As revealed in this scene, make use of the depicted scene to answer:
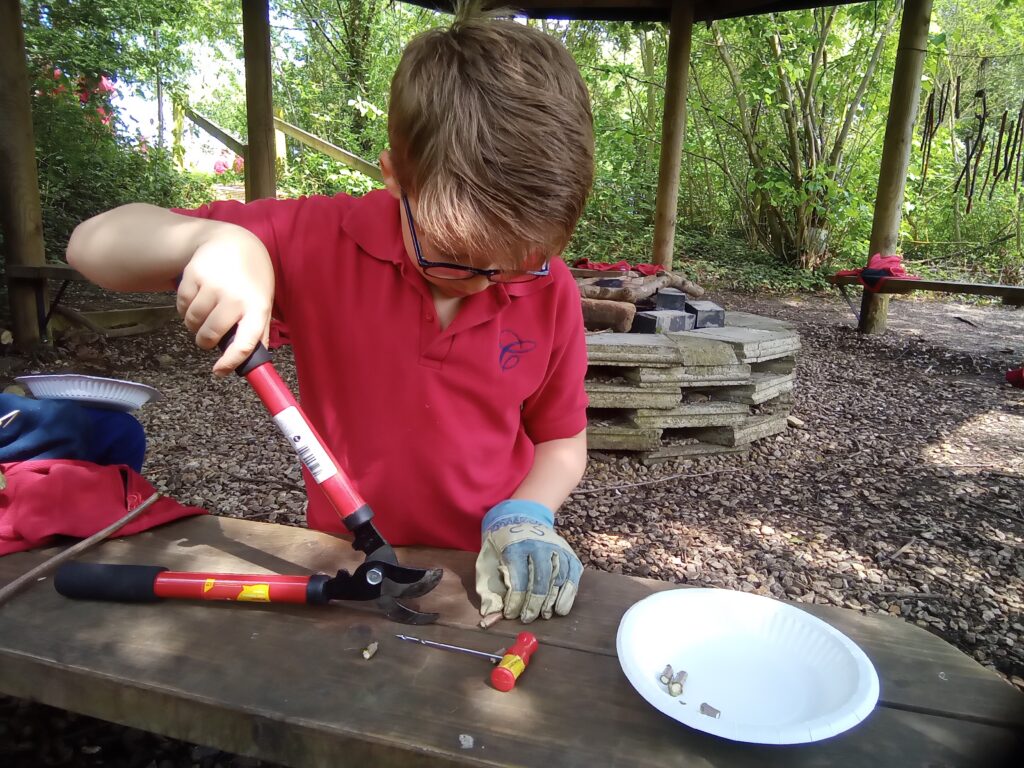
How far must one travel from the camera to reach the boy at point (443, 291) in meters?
0.93

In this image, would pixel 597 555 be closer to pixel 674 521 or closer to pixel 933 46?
pixel 674 521

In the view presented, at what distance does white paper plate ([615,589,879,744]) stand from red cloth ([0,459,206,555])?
86cm

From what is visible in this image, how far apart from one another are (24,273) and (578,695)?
14.8 ft

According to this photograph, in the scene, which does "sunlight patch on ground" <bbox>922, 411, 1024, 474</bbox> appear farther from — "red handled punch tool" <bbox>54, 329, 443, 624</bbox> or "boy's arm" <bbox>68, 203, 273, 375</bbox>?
"boy's arm" <bbox>68, 203, 273, 375</bbox>

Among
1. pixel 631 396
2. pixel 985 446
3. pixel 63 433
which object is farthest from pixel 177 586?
pixel 985 446

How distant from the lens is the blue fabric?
1230 millimetres

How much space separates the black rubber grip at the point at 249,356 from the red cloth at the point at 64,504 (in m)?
0.44

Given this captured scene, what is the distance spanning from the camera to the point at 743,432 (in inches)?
134

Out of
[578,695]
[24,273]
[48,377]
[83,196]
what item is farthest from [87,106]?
[578,695]

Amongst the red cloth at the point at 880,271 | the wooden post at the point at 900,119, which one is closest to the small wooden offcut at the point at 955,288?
the red cloth at the point at 880,271

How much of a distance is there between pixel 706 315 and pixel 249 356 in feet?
10.8

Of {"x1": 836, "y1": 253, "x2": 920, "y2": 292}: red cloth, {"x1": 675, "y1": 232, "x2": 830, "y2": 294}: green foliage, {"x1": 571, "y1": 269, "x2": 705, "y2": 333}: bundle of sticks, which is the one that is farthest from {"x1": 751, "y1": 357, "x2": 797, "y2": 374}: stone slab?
{"x1": 675, "y1": 232, "x2": 830, "y2": 294}: green foliage

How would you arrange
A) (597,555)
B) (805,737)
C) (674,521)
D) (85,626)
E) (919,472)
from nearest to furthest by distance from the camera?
1. (805,737)
2. (85,626)
3. (597,555)
4. (674,521)
5. (919,472)

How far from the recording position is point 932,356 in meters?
5.38
